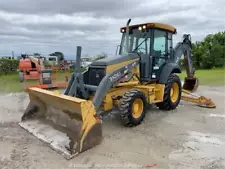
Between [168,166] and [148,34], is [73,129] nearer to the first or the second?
[168,166]

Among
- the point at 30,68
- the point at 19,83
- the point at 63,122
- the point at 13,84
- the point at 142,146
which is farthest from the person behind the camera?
the point at 30,68

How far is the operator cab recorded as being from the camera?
600cm

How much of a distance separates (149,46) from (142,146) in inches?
103

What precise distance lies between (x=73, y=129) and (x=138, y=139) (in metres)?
1.21

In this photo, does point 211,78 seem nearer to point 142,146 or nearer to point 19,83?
point 19,83

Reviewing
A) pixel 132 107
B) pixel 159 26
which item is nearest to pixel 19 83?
pixel 159 26

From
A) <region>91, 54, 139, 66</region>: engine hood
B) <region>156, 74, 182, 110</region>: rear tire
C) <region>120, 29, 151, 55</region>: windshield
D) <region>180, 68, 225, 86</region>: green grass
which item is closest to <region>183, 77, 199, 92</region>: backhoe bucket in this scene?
<region>156, 74, 182, 110</region>: rear tire

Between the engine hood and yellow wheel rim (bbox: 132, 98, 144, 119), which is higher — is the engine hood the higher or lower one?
the higher one

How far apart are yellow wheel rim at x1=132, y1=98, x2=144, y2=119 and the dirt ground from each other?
27 cm

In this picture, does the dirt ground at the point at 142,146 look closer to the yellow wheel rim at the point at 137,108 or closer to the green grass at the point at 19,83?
the yellow wheel rim at the point at 137,108

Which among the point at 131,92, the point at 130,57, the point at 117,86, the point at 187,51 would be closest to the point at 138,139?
the point at 131,92

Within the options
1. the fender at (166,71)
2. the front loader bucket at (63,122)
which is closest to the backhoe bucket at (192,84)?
the fender at (166,71)

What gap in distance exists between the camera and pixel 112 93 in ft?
17.9

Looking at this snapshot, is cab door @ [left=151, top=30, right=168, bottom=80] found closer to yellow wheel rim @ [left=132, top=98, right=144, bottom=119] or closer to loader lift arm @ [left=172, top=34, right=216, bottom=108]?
loader lift arm @ [left=172, top=34, right=216, bottom=108]
